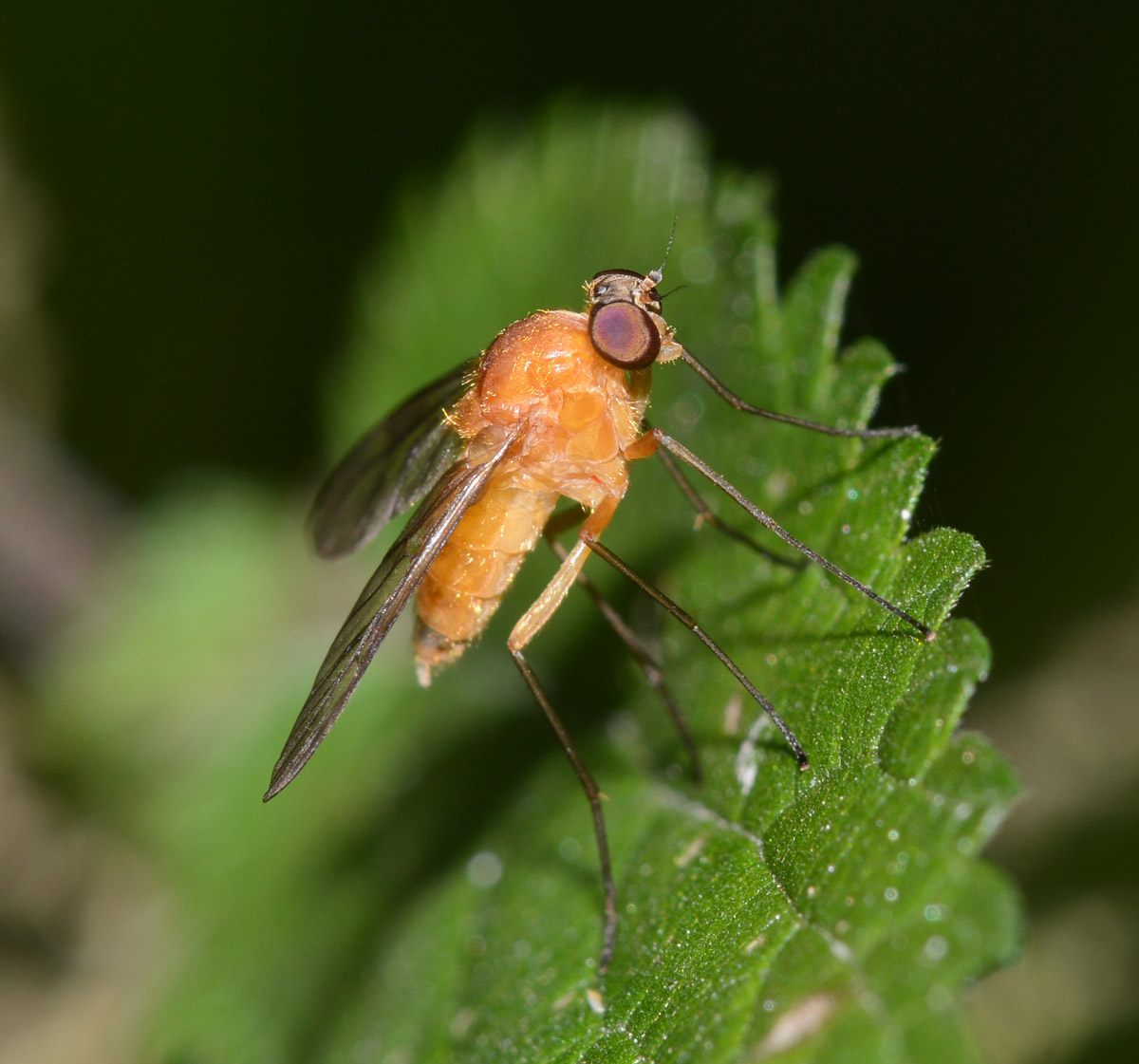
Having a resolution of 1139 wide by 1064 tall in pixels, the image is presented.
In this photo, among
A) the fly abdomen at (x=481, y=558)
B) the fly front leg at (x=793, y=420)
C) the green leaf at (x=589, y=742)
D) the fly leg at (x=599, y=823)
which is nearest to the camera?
the green leaf at (x=589, y=742)

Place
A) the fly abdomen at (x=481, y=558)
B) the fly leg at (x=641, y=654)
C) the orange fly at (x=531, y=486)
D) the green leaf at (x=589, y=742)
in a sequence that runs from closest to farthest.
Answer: the green leaf at (x=589, y=742) → the orange fly at (x=531, y=486) → the fly leg at (x=641, y=654) → the fly abdomen at (x=481, y=558)

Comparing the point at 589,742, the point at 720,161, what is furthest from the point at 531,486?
the point at 720,161

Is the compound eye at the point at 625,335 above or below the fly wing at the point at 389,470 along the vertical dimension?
above

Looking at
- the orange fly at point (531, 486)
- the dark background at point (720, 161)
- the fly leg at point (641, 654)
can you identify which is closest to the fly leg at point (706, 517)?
the orange fly at point (531, 486)

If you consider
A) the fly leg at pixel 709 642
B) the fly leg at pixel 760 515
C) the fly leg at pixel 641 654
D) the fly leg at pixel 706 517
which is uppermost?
the fly leg at pixel 760 515

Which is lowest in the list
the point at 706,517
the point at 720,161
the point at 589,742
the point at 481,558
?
the point at 589,742

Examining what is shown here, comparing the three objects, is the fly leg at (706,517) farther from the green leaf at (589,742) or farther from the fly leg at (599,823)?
the fly leg at (599,823)

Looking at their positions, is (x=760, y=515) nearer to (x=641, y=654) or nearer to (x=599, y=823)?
(x=641, y=654)
